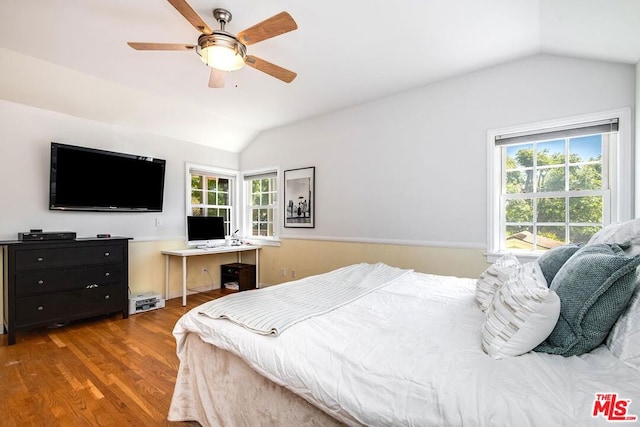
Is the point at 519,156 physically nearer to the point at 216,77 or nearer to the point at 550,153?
the point at 550,153

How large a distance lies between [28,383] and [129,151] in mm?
2745

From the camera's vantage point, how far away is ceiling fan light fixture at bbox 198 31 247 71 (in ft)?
6.37

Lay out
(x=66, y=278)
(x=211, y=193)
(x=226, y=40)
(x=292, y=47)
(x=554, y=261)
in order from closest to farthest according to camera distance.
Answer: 1. (x=554, y=261)
2. (x=226, y=40)
3. (x=292, y=47)
4. (x=66, y=278)
5. (x=211, y=193)

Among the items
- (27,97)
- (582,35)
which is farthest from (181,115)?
(582,35)

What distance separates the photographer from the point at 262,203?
16.7ft

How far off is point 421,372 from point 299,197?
3.61 metres

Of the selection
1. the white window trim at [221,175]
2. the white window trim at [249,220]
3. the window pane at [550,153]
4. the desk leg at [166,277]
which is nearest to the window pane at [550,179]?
the window pane at [550,153]

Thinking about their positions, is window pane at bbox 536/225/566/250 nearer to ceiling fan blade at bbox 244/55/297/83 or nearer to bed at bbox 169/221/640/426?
bed at bbox 169/221/640/426

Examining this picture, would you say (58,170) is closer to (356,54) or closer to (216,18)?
(216,18)

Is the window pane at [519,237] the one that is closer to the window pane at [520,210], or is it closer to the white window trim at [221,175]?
the window pane at [520,210]

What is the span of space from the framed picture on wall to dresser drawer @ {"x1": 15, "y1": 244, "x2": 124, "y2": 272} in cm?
223

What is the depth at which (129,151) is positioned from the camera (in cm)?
384

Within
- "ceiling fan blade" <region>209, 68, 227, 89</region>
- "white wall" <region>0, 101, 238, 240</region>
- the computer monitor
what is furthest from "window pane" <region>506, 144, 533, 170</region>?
"white wall" <region>0, 101, 238, 240</region>

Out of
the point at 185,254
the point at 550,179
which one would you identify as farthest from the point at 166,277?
the point at 550,179
